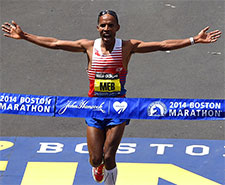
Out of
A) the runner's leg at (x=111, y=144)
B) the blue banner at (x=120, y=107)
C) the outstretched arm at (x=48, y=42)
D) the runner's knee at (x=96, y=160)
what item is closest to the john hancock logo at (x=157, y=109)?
the blue banner at (x=120, y=107)

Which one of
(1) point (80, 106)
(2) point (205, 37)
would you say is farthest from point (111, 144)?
(2) point (205, 37)

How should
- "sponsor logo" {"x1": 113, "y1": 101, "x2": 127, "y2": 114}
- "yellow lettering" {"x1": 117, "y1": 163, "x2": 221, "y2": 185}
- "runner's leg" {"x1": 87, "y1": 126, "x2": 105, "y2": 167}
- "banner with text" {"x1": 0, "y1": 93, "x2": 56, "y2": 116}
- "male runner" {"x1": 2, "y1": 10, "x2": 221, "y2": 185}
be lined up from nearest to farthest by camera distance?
"male runner" {"x1": 2, "y1": 10, "x2": 221, "y2": 185} < "runner's leg" {"x1": 87, "y1": 126, "x2": 105, "y2": 167} < "sponsor logo" {"x1": 113, "y1": 101, "x2": 127, "y2": 114} < "banner with text" {"x1": 0, "y1": 93, "x2": 56, "y2": 116} < "yellow lettering" {"x1": 117, "y1": 163, "x2": 221, "y2": 185}

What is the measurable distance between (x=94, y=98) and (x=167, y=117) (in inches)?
51.2

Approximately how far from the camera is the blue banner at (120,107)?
9.48 metres

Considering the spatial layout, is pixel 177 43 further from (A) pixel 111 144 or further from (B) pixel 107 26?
A: (A) pixel 111 144

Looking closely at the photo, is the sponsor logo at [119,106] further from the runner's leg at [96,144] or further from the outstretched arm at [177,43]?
the outstretched arm at [177,43]

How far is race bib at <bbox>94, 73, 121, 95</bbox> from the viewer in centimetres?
926

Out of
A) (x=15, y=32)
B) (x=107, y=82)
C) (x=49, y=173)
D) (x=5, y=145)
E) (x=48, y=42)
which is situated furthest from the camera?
(x=5, y=145)

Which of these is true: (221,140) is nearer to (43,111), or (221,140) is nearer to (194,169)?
(194,169)

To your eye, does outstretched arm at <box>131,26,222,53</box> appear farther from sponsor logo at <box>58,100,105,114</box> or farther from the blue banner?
sponsor logo at <box>58,100,105,114</box>

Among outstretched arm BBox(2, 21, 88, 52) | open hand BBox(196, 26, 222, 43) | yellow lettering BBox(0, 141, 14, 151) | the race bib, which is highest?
open hand BBox(196, 26, 222, 43)

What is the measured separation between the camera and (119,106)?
31.1 ft

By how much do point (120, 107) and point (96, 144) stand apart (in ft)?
2.45

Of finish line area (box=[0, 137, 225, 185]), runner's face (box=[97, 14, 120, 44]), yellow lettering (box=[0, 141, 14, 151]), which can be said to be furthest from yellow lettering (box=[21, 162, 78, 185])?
runner's face (box=[97, 14, 120, 44])
